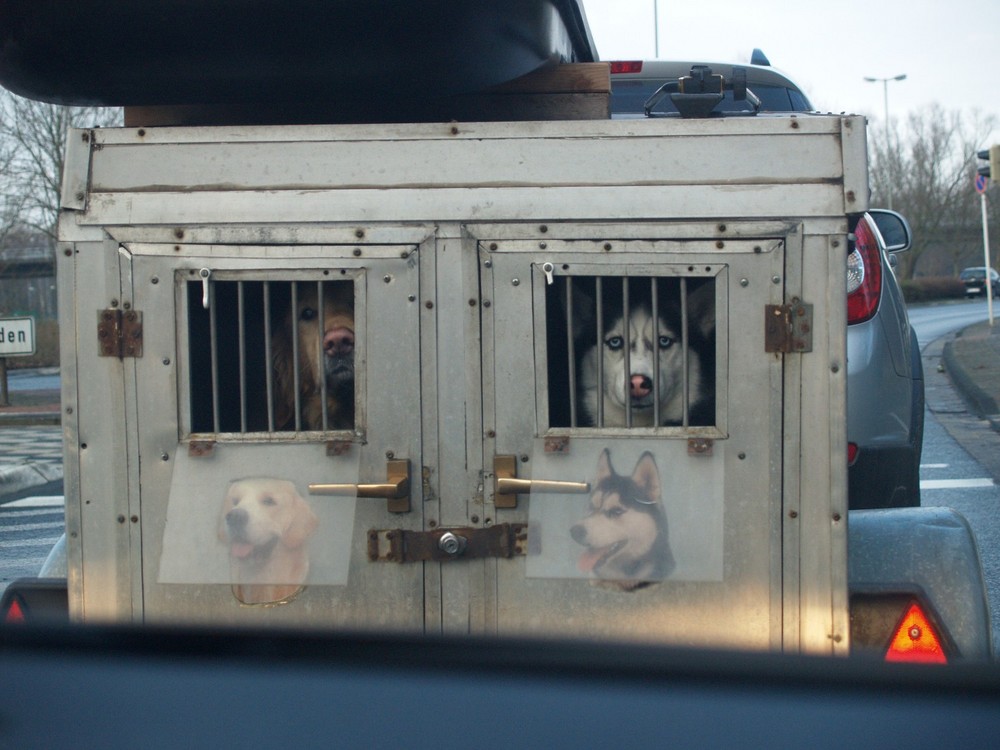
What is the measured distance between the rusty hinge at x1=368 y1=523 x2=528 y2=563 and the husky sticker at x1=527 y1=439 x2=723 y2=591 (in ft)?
0.19

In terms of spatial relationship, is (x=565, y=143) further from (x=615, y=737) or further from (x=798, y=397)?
(x=615, y=737)

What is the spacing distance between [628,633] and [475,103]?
4.48ft

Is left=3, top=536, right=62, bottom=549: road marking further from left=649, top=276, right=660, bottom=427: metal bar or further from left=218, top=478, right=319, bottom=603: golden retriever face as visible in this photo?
left=649, top=276, right=660, bottom=427: metal bar

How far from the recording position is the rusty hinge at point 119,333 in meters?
2.62

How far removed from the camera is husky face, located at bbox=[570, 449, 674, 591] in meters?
2.59

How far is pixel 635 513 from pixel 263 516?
825 millimetres

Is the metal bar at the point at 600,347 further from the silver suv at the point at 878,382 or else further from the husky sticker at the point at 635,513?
the silver suv at the point at 878,382

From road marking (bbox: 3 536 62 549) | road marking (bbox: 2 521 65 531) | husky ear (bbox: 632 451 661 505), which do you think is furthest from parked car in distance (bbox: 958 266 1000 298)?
husky ear (bbox: 632 451 661 505)

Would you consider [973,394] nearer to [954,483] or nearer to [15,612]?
[954,483]

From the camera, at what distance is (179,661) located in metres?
1.56

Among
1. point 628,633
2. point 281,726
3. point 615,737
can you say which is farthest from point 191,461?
point 615,737

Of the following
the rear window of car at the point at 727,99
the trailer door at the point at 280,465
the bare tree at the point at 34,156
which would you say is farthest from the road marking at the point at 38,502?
the bare tree at the point at 34,156

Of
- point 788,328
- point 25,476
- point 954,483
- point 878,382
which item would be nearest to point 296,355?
point 788,328

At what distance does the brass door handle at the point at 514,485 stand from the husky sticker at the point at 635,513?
1 centimetres
